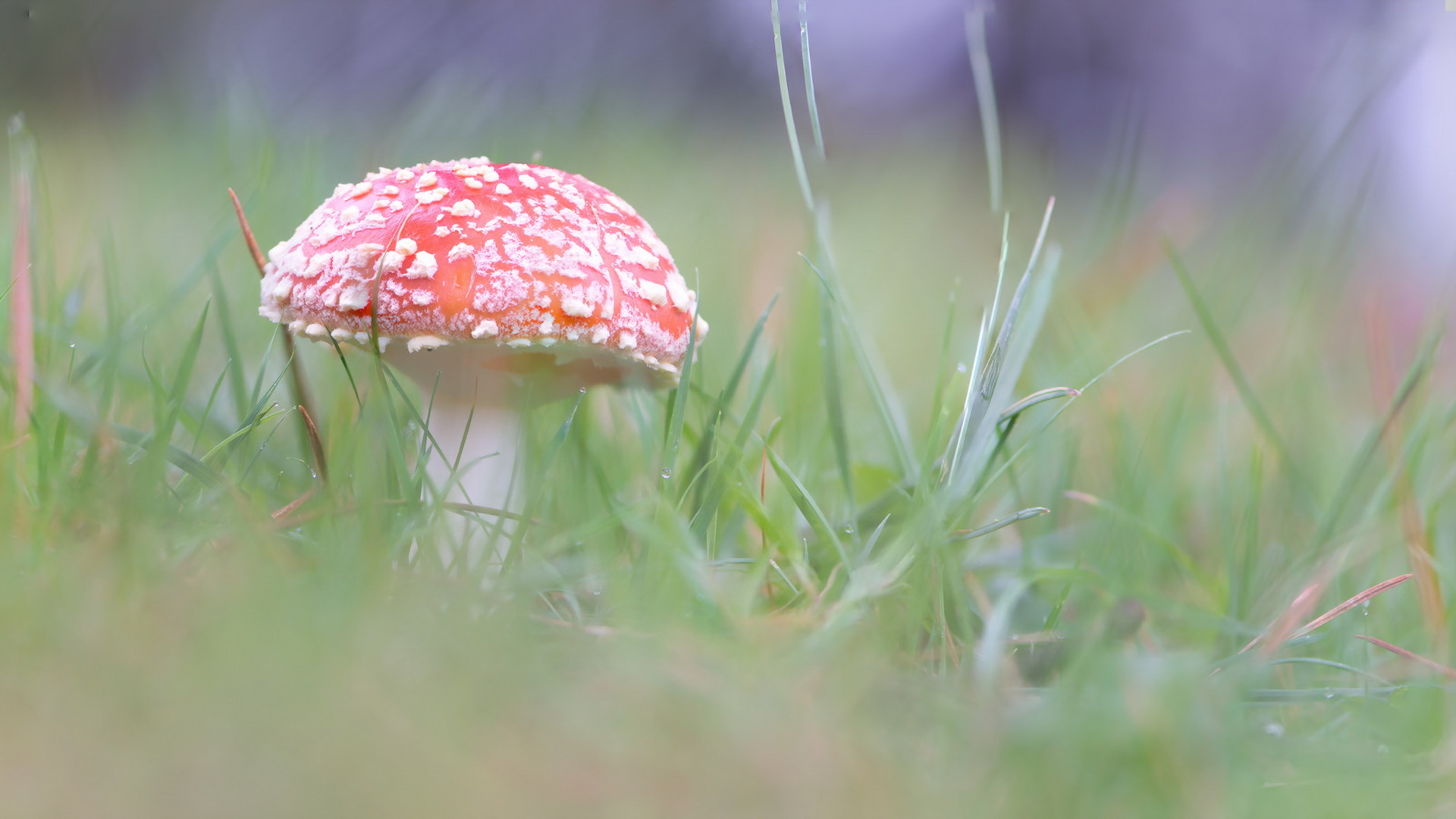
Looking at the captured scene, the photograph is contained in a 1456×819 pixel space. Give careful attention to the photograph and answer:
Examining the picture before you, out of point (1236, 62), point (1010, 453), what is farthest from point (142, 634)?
point (1236, 62)

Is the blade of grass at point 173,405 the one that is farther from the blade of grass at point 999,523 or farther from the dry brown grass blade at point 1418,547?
the dry brown grass blade at point 1418,547

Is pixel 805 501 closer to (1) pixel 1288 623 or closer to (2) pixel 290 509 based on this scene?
(1) pixel 1288 623

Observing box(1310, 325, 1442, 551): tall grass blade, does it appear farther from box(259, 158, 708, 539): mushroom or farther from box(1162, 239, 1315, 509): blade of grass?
box(259, 158, 708, 539): mushroom

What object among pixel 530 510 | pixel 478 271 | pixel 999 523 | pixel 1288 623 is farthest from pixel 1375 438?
pixel 478 271

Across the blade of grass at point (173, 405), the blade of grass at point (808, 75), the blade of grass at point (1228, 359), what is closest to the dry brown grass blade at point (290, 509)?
the blade of grass at point (173, 405)

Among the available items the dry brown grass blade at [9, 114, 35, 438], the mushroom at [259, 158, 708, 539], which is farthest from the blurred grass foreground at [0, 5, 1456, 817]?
the mushroom at [259, 158, 708, 539]

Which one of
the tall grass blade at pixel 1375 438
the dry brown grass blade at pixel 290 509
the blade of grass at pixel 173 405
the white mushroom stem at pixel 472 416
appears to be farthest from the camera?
the white mushroom stem at pixel 472 416
